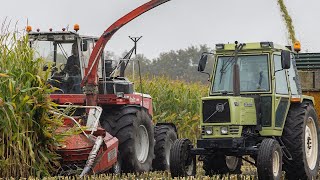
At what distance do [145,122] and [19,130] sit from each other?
3.27 m

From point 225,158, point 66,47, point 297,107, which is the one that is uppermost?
point 66,47

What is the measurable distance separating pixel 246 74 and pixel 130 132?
2.07 meters

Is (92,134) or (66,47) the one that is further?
(66,47)

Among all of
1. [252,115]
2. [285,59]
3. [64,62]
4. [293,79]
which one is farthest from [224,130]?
[64,62]

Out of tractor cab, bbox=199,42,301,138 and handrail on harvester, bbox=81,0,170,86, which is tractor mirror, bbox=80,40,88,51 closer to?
handrail on harvester, bbox=81,0,170,86

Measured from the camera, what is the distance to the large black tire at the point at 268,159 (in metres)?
10.3

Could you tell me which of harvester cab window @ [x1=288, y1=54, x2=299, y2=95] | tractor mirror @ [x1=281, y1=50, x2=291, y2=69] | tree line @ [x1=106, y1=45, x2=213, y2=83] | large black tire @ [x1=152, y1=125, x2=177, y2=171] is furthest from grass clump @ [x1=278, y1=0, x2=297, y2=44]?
tree line @ [x1=106, y1=45, x2=213, y2=83]

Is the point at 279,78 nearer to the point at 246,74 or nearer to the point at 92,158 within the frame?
the point at 246,74

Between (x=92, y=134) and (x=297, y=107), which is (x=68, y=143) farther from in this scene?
(x=297, y=107)

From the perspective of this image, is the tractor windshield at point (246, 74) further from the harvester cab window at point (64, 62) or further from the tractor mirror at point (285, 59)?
the harvester cab window at point (64, 62)

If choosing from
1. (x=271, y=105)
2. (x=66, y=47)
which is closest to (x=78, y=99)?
(x=66, y=47)

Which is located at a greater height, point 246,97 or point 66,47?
point 66,47

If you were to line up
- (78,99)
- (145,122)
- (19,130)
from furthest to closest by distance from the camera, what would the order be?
(145,122), (78,99), (19,130)

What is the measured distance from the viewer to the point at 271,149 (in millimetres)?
10391
